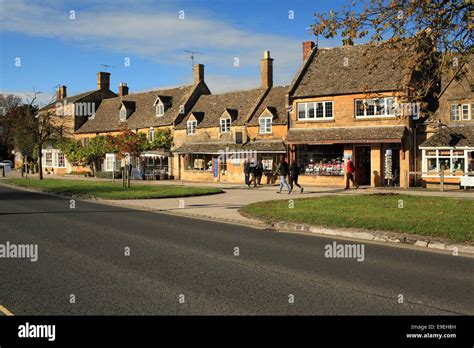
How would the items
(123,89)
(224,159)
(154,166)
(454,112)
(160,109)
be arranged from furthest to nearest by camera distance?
(123,89), (160,109), (154,166), (224,159), (454,112)

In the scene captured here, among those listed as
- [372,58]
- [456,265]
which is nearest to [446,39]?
[372,58]

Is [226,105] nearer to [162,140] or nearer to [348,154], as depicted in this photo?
[162,140]

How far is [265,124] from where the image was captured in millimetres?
36562

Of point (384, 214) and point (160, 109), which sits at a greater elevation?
point (160, 109)

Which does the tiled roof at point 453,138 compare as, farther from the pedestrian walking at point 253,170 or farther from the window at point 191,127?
the window at point 191,127

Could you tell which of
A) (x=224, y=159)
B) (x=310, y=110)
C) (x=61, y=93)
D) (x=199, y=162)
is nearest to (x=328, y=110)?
(x=310, y=110)

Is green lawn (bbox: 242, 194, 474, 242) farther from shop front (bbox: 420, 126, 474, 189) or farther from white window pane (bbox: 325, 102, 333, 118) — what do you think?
white window pane (bbox: 325, 102, 333, 118)

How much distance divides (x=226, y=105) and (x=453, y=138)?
20463 millimetres

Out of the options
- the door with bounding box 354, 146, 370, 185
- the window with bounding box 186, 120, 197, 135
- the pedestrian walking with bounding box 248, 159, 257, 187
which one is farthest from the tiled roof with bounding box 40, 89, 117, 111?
the door with bounding box 354, 146, 370, 185

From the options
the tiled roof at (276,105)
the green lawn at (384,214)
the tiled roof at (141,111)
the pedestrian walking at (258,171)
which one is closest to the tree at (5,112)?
the tiled roof at (141,111)

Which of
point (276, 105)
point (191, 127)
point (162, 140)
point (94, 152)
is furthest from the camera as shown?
point (94, 152)

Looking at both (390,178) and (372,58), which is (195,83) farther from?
(372,58)

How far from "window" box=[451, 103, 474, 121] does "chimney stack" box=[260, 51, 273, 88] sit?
16213 millimetres

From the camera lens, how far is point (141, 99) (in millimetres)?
52938
